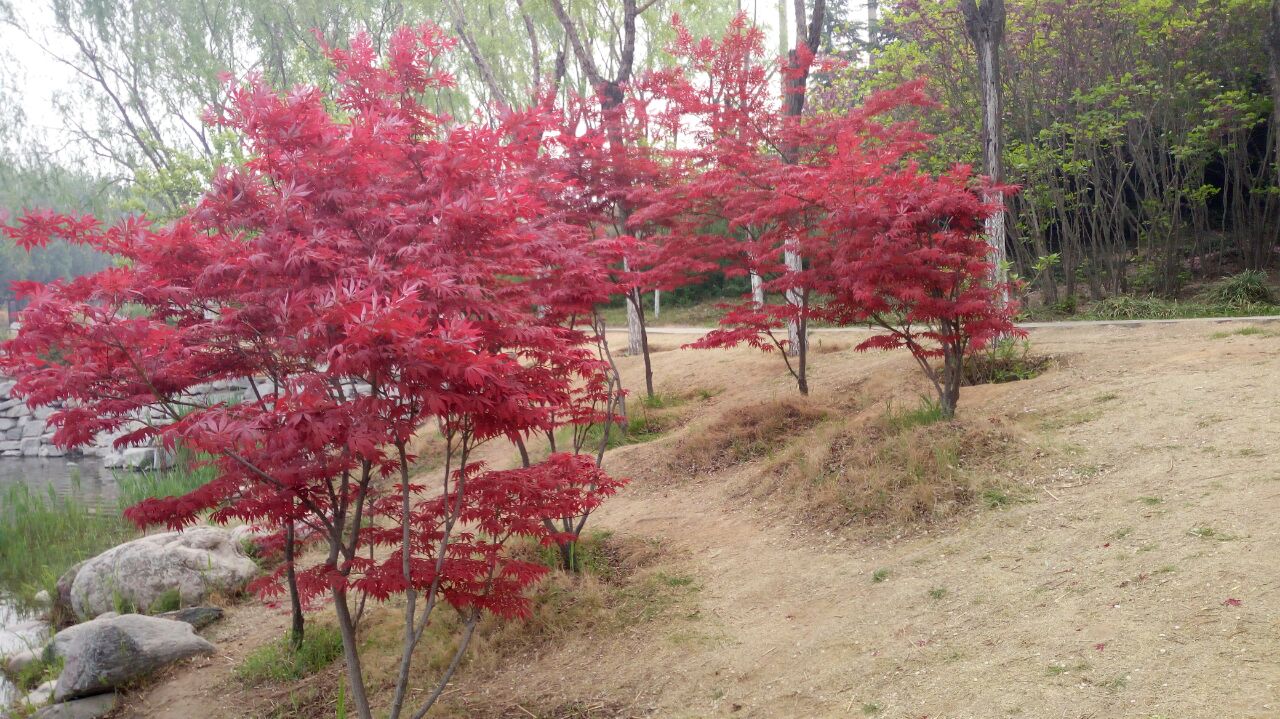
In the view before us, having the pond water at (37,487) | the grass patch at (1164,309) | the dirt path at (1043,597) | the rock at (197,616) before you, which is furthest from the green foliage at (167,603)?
the grass patch at (1164,309)

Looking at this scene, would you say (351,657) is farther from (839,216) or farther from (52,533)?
(52,533)

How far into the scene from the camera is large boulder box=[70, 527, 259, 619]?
263 inches

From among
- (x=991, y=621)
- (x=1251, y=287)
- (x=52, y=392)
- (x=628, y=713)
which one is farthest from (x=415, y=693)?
(x=1251, y=287)

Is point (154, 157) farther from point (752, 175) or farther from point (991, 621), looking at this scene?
point (991, 621)

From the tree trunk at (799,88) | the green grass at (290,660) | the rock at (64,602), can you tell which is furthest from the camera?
the tree trunk at (799,88)

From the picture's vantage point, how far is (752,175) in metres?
8.04

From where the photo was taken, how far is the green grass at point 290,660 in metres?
5.20

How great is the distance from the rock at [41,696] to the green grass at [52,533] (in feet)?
7.58

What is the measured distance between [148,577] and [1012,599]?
6.29 meters

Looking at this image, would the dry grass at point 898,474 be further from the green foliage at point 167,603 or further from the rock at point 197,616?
the green foliage at point 167,603

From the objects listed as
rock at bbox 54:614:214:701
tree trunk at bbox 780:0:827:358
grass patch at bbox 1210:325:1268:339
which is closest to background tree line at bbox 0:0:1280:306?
tree trunk at bbox 780:0:827:358

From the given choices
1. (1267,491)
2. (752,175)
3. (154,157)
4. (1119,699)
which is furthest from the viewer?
(154,157)

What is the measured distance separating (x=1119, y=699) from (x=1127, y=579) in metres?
0.98

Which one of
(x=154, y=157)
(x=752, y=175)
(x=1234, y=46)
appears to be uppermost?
(x=154, y=157)
